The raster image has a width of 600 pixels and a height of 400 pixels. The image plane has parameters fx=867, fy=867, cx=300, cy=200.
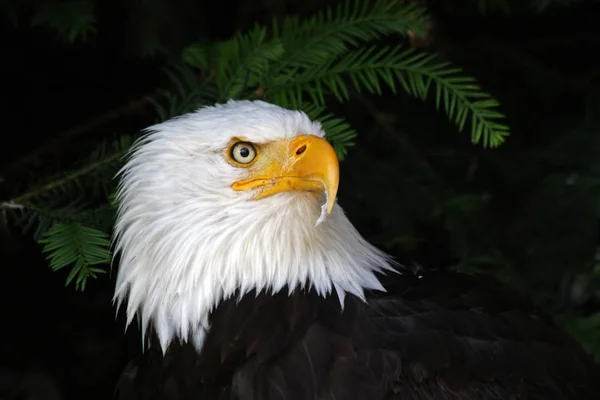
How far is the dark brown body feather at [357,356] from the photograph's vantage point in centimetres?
248

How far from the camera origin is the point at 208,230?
2.57 m

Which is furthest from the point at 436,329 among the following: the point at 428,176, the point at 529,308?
the point at 428,176

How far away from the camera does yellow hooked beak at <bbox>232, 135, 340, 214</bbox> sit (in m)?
2.42

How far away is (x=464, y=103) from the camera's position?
275 centimetres

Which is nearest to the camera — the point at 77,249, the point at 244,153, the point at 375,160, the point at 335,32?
the point at 77,249

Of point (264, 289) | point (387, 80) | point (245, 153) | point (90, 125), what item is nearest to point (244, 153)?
point (245, 153)

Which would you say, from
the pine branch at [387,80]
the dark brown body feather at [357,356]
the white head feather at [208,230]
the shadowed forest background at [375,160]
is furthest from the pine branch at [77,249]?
A: the pine branch at [387,80]

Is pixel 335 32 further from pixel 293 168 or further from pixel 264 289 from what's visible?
pixel 264 289

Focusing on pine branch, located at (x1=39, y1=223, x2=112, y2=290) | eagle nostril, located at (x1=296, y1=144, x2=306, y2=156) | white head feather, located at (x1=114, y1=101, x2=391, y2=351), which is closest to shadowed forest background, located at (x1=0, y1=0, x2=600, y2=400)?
white head feather, located at (x1=114, y1=101, x2=391, y2=351)

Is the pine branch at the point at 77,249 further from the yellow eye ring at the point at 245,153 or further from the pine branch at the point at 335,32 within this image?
the pine branch at the point at 335,32

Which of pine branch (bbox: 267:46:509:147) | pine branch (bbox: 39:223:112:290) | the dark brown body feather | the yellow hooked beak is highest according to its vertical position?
pine branch (bbox: 267:46:509:147)

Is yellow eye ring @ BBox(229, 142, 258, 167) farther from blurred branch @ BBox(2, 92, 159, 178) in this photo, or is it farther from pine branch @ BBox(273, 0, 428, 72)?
blurred branch @ BBox(2, 92, 159, 178)

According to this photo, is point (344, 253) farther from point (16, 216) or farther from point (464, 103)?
point (16, 216)

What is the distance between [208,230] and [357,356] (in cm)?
57
